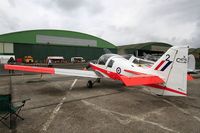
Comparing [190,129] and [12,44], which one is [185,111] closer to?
[190,129]

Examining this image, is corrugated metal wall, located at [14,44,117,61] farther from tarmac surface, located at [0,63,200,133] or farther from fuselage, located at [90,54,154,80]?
tarmac surface, located at [0,63,200,133]

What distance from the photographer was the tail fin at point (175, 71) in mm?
5562

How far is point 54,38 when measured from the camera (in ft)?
132

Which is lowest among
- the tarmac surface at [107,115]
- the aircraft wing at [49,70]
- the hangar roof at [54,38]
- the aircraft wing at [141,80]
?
the tarmac surface at [107,115]

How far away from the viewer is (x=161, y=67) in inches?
243

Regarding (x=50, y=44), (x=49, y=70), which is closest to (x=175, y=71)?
(x=49, y=70)

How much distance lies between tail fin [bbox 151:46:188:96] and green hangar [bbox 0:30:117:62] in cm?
3671

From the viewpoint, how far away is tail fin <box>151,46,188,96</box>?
219 inches

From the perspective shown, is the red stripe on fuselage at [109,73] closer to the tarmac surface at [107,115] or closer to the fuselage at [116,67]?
the fuselage at [116,67]

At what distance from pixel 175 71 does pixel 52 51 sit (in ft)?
123

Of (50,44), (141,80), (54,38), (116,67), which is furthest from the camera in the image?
(54,38)

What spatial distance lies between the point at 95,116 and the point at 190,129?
2874mm

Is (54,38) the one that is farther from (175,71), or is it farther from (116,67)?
(175,71)

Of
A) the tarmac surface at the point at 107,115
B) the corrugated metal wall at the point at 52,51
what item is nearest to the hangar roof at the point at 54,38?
the corrugated metal wall at the point at 52,51
